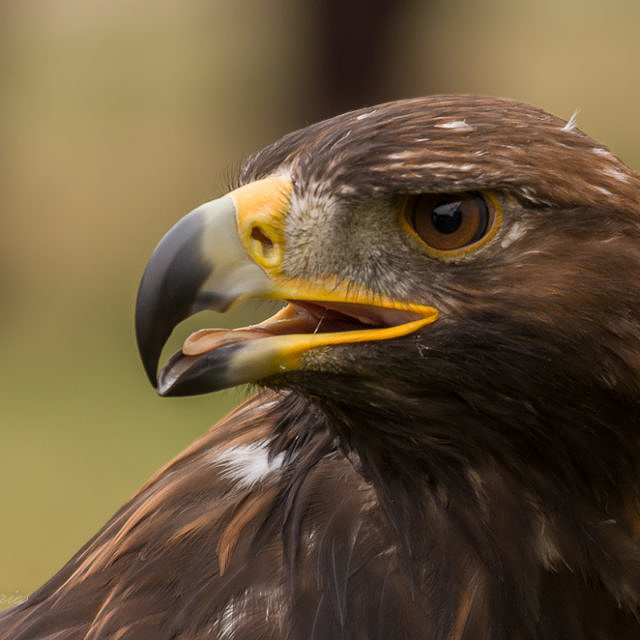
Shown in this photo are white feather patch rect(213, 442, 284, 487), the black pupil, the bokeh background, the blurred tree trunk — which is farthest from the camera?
the bokeh background

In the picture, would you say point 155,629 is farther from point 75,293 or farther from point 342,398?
point 75,293

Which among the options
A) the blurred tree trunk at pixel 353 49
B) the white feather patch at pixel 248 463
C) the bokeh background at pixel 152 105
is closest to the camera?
the white feather patch at pixel 248 463

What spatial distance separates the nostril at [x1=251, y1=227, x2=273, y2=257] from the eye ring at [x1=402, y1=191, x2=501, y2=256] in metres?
0.20

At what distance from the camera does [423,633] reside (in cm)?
173

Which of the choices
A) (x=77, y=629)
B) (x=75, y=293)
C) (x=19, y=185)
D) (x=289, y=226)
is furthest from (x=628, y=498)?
(x=19, y=185)

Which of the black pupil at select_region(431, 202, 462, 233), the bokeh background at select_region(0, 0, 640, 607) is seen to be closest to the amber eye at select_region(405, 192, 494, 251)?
the black pupil at select_region(431, 202, 462, 233)

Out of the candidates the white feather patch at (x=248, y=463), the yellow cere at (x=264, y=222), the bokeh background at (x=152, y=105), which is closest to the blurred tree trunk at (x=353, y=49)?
the bokeh background at (x=152, y=105)

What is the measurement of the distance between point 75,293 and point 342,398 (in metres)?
5.76

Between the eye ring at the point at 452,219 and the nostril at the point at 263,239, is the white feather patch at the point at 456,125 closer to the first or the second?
the eye ring at the point at 452,219

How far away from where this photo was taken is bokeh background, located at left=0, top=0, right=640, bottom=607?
6.29 metres

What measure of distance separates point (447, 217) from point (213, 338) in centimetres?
39

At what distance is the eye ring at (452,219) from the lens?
157 cm

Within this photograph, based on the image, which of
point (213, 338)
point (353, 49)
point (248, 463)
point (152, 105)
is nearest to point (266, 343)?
point (213, 338)

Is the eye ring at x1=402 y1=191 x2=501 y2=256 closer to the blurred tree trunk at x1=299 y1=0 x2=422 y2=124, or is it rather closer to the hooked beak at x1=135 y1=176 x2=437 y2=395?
the hooked beak at x1=135 y1=176 x2=437 y2=395
